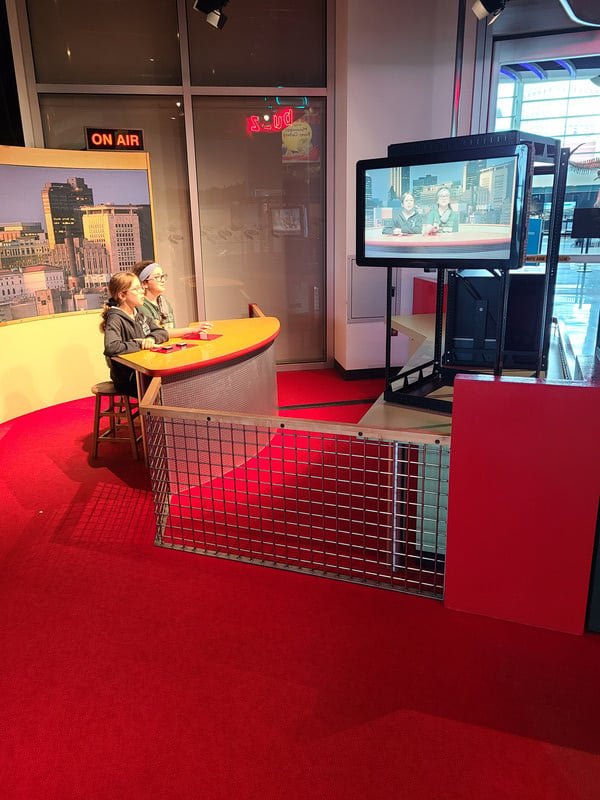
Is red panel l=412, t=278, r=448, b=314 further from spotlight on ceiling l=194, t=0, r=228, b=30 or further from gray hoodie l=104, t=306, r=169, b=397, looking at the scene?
spotlight on ceiling l=194, t=0, r=228, b=30

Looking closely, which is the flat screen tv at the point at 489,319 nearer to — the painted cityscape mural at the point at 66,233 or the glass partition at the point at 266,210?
the glass partition at the point at 266,210

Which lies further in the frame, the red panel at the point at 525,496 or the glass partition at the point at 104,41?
the glass partition at the point at 104,41

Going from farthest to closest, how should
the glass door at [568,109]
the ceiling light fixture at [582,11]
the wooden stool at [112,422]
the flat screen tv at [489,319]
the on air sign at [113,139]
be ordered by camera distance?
the on air sign at [113,139], the glass door at [568,109], the ceiling light fixture at [582,11], the wooden stool at [112,422], the flat screen tv at [489,319]

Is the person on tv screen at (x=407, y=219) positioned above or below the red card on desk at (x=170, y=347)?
above

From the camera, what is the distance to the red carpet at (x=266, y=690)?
1.82 m

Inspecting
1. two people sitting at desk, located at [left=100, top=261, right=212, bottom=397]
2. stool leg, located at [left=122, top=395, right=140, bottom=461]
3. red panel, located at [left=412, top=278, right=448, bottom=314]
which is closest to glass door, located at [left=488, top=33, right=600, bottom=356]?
red panel, located at [left=412, top=278, right=448, bottom=314]

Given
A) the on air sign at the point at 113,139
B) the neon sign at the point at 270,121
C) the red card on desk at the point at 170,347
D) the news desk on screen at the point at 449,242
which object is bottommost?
the red card on desk at the point at 170,347

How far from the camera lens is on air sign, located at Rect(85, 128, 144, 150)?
5625 millimetres

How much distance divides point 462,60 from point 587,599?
5196 millimetres

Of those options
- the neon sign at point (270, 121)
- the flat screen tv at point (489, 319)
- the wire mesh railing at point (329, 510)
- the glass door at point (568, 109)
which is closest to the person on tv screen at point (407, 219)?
the flat screen tv at point (489, 319)

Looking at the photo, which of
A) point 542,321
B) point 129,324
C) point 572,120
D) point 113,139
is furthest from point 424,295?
point 113,139

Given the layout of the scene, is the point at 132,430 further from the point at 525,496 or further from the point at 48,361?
the point at 525,496

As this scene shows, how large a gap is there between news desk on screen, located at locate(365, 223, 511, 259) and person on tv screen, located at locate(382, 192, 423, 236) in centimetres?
2

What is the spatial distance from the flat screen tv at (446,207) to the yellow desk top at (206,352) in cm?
131
